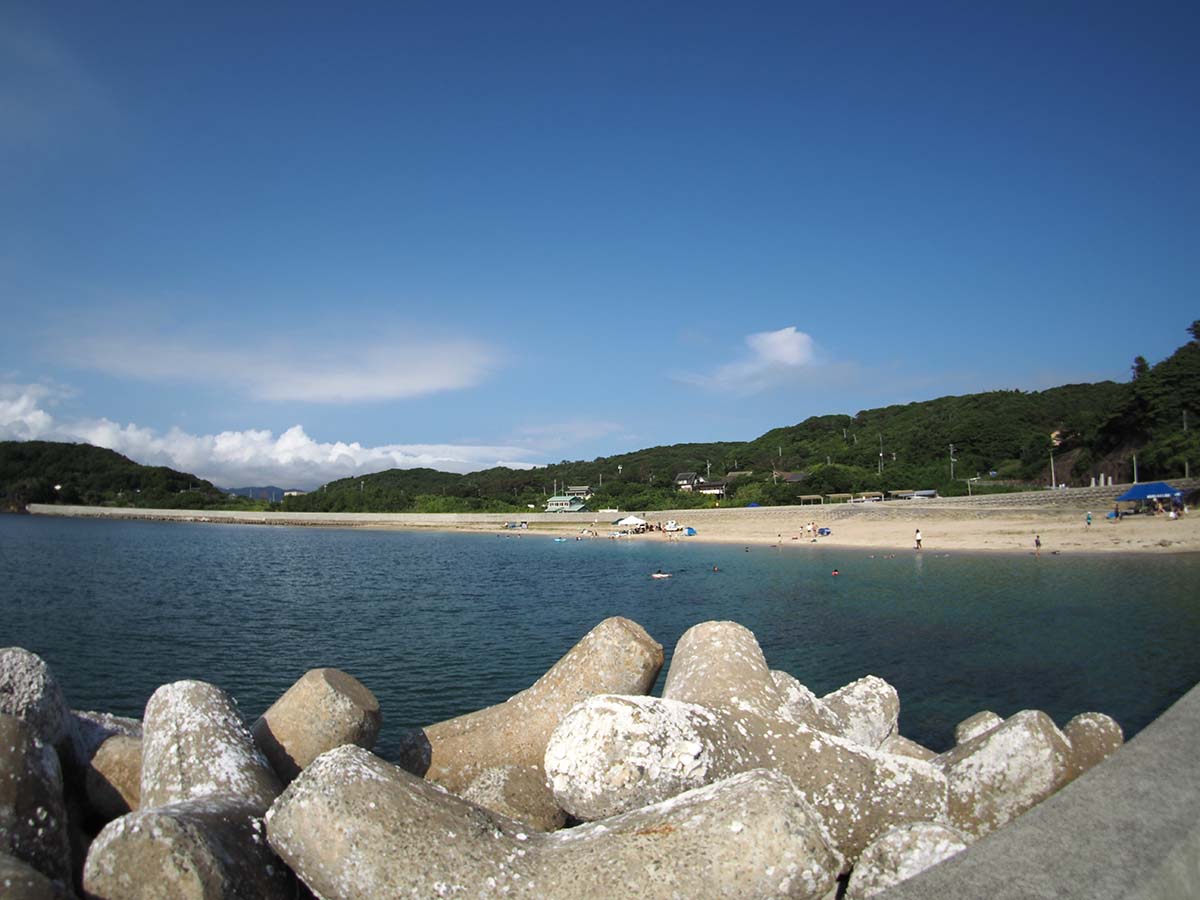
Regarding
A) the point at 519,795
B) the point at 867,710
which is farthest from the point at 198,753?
the point at 867,710

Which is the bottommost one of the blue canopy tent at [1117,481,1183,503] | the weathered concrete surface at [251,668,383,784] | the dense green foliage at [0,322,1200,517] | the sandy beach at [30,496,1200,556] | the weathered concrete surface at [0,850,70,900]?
the sandy beach at [30,496,1200,556]

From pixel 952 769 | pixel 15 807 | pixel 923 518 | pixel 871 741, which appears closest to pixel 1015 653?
pixel 871 741

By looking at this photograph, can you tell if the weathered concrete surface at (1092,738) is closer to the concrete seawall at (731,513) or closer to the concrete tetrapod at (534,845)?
the concrete tetrapod at (534,845)

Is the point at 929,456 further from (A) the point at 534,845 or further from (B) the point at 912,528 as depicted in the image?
(A) the point at 534,845

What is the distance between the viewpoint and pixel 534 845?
3.88 meters

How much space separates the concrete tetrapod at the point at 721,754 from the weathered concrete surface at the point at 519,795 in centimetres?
139

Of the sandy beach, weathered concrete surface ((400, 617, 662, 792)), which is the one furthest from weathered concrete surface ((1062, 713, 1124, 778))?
the sandy beach

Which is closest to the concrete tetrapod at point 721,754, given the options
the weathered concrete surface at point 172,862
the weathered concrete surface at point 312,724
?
the weathered concrete surface at point 172,862

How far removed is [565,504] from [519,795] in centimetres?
14841

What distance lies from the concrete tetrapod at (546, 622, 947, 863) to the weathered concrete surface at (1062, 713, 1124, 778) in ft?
7.80

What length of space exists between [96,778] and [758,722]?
4976 millimetres

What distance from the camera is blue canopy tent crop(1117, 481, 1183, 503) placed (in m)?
52.1

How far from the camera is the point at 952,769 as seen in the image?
6.20m

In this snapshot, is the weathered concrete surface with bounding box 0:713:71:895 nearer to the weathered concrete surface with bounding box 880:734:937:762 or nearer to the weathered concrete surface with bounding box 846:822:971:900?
the weathered concrete surface with bounding box 846:822:971:900
